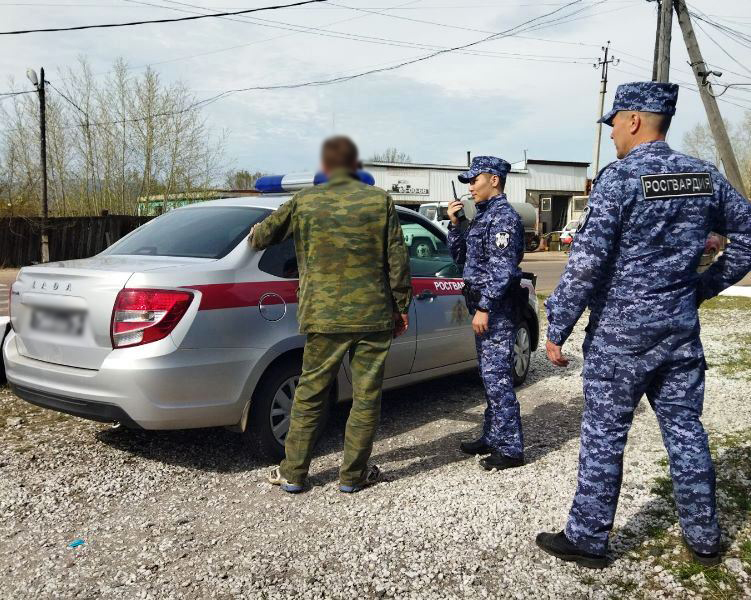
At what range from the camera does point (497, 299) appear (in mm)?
3693

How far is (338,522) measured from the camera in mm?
3127

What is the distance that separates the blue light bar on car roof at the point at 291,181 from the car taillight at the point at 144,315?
3.07 feet

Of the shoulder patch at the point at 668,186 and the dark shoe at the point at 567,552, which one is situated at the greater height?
the shoulder patch at the point at 668,186

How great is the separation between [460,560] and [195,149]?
24.7m

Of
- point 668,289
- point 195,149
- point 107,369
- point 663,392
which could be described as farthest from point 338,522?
point 195,149

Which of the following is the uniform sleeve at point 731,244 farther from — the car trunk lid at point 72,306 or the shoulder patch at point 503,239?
the car trunk lid at point 72,306

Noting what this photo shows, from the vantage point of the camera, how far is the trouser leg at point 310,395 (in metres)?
3.31

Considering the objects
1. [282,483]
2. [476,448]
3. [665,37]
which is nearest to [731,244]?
[476,448]

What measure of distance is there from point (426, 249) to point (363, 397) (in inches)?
76.0

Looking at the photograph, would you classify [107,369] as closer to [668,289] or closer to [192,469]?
[192,469]

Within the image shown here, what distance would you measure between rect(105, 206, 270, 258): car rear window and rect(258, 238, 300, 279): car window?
19cm

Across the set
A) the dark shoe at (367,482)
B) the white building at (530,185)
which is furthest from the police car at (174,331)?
the white building at (530,185)

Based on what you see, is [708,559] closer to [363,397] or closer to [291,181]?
[363,397]

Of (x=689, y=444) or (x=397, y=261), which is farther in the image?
(x=397, y=261)
